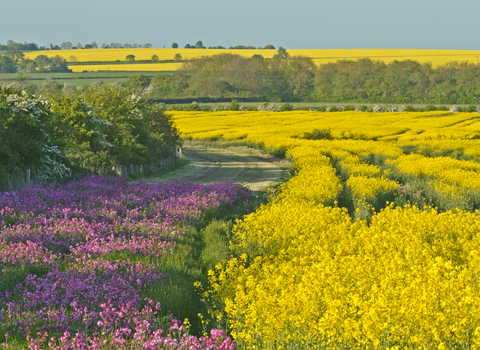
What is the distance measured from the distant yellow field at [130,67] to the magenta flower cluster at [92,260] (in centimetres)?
12586

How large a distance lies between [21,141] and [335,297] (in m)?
13.8

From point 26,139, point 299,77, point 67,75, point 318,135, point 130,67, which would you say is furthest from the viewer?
point 130,67

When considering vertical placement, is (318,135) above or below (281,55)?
below

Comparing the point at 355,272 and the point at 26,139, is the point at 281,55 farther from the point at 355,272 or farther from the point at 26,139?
the point at 355,272

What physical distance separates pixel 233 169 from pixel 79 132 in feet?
27.7

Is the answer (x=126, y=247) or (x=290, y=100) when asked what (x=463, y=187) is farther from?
(x=290, y=100)

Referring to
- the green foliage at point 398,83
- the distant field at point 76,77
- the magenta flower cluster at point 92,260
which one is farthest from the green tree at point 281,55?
the magenta flower cluster at point 92,260

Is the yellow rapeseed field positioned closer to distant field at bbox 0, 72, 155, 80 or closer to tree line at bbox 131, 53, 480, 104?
tree line at bbox 131, 53, 480, 104

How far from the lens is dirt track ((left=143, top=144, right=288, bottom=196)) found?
851 inches

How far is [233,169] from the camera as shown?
2552 cm

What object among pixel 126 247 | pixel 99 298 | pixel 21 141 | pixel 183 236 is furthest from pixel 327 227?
pixel 21 141

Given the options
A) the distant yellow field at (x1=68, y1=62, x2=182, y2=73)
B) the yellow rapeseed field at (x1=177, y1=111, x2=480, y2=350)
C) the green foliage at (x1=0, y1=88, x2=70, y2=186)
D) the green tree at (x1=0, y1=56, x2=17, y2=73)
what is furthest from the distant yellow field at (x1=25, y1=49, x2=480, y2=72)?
the yellow rapeseed field at (x1=177, y1=111, x2=480, y2=350)

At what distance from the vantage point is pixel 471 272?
632cm

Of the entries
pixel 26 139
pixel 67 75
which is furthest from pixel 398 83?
pixel 26 139
